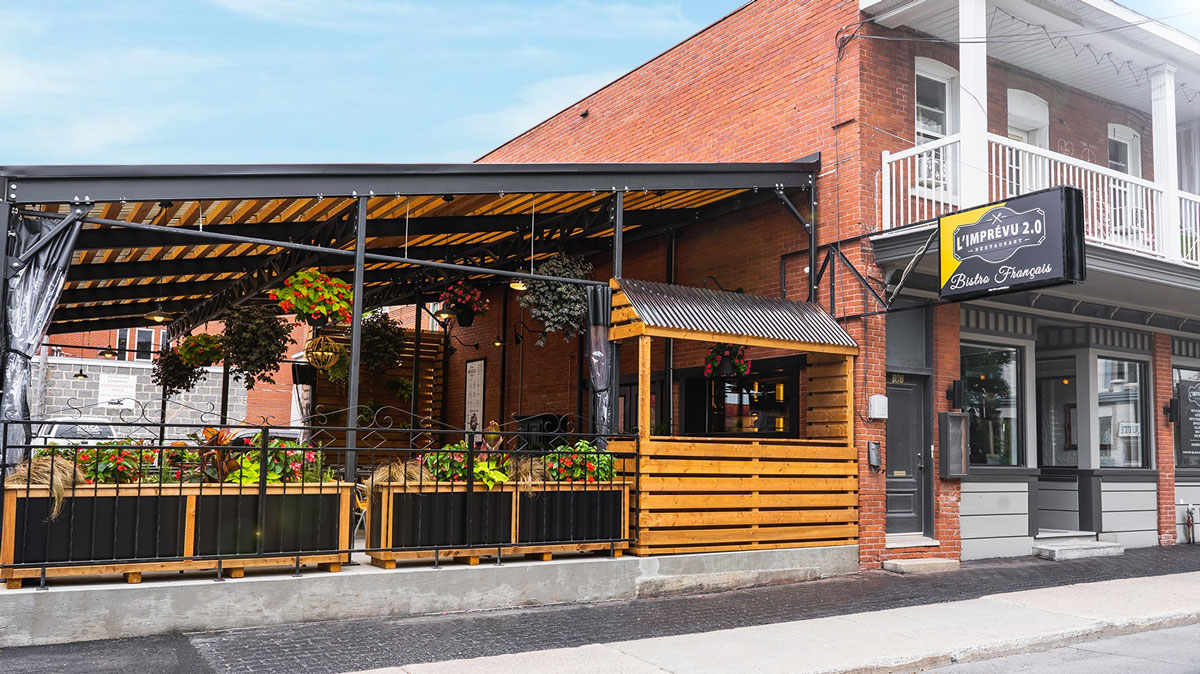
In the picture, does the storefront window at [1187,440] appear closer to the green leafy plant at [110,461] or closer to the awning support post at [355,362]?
the awning support post at [355,362]

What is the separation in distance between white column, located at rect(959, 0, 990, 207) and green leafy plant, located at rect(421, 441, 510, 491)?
5.56 m

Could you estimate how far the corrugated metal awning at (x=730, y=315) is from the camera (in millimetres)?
9352

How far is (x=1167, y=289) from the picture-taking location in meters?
12.0

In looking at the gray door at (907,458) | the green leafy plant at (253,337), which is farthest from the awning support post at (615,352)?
the green leafy plant at (253,337)

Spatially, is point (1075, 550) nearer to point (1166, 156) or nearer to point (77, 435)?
point (1166, 156)

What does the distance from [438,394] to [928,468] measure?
10.6 metres

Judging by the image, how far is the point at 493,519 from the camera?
27.5 feet

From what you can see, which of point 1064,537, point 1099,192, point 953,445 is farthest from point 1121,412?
point 953,445

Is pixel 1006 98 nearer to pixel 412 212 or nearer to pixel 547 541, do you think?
pixel 412 212

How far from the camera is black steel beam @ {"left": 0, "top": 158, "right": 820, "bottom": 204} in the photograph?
24.3 ft

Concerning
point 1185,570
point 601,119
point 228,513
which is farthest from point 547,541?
point 601,119

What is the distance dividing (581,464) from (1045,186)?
632 cm

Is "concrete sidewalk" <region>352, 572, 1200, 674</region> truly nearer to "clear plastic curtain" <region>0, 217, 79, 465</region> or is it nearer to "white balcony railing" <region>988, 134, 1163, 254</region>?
"clear plastic curtain" <region>0, 217, 79, 465</region>

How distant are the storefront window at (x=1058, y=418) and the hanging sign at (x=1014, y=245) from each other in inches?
217
